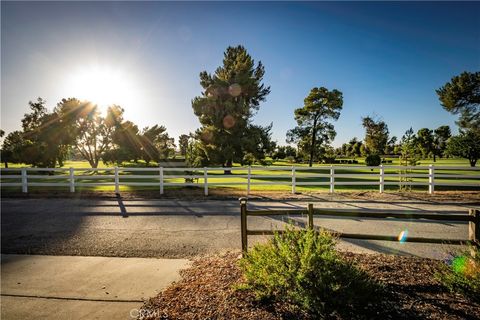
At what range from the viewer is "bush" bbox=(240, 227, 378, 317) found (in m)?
3.01

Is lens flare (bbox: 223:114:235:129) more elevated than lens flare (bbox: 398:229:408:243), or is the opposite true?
lens flare (bbox: 223:114:235:129)

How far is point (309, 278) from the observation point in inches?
124

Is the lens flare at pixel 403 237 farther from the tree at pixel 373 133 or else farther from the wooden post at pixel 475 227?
the tree at pixel 373 133

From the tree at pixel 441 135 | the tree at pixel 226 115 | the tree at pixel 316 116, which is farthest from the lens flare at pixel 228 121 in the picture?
the tree at pixel 441 135

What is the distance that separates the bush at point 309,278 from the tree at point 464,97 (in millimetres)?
29052

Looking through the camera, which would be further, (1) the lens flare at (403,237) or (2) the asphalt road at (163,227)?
(2) the asphalt road at (163,227)

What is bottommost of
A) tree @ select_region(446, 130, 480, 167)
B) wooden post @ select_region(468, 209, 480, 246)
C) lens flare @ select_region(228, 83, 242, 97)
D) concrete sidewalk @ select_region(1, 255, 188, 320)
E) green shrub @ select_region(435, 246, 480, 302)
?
concrete sidewalk @ select_region(1, 255, 188, 320)

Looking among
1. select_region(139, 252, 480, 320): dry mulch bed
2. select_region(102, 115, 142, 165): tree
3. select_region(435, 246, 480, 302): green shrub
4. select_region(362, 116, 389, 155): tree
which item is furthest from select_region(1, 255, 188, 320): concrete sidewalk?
select_region(362, 116, 389, 155): tree

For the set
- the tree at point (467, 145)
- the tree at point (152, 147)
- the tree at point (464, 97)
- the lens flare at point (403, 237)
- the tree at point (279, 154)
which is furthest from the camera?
the tree at point (279, 154)

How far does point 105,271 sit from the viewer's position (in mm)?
4582

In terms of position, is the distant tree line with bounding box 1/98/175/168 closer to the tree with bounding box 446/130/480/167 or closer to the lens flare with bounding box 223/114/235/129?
the lens flare with bounding box 223/114/235/129

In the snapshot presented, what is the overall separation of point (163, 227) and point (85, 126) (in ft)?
112

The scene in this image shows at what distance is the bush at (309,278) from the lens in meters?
3.01

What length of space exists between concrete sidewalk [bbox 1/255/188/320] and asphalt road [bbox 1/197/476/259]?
0.40 metres
